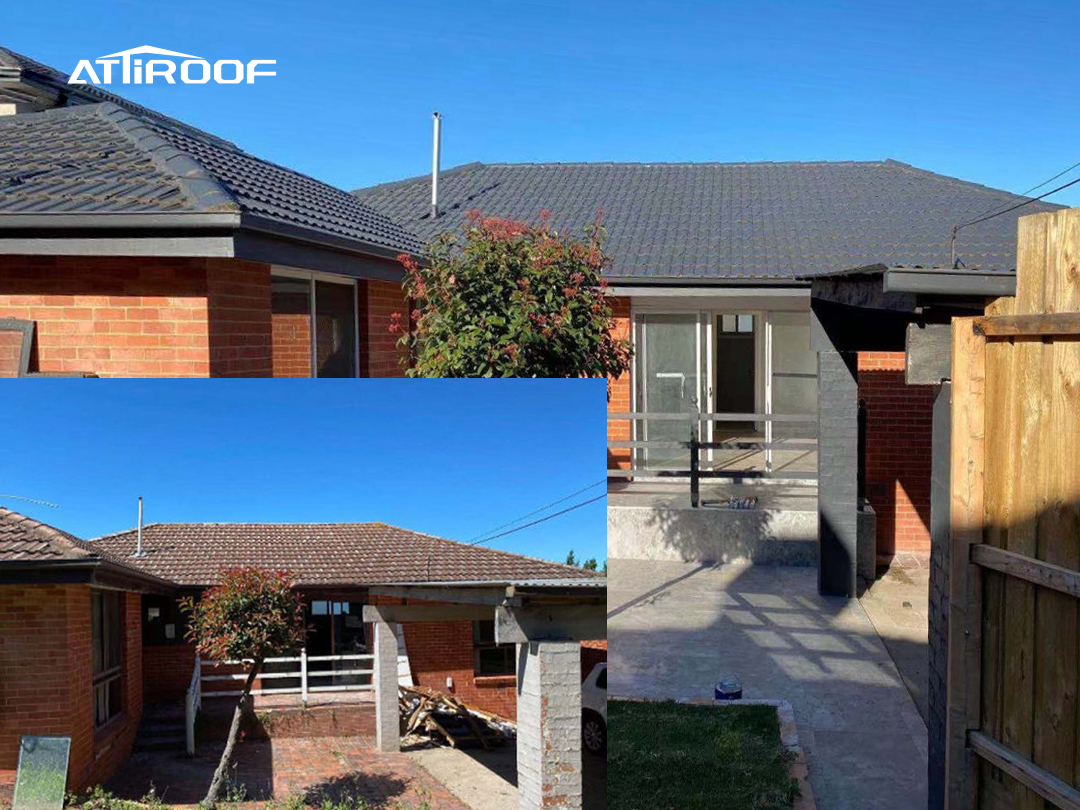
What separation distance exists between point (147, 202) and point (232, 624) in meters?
4.39

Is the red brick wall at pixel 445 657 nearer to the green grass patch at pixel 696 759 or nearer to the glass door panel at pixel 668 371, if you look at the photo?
the green grass patch at pixel 696 759

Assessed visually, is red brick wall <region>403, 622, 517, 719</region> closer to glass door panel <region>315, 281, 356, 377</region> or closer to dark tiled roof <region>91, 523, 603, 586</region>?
dark tiled roof <region>91, 523, 603, 586</region>

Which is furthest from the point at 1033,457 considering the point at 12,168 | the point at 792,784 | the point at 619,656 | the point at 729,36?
the point at 729,36

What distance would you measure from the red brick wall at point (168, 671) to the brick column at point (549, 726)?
1122 mm

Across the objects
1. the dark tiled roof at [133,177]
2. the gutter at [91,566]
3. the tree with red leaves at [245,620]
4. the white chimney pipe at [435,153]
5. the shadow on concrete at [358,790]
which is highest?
the white chimney pipe at [435,153]

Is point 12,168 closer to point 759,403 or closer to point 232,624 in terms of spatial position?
point 232,624

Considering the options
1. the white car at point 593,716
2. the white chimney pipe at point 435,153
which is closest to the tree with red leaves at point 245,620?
the white car at point 593,716

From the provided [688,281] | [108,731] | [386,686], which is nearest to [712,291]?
[688,281]

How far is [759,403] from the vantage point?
619 inches

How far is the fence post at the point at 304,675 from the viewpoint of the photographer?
12.2ft

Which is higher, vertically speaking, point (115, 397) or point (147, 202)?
point (147, 202)

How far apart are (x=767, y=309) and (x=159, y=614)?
1224 centimetres

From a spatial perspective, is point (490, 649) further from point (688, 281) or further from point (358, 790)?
point (688, 281)

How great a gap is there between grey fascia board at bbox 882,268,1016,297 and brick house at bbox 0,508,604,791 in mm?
2314
